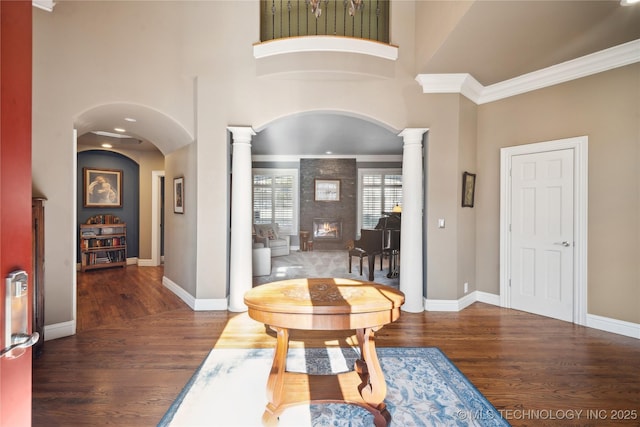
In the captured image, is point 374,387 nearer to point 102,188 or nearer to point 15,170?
point 15,170

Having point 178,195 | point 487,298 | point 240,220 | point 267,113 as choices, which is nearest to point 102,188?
point 178,195

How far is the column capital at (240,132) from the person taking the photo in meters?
4.18

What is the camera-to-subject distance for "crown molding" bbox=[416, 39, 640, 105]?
345 cm

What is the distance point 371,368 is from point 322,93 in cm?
348

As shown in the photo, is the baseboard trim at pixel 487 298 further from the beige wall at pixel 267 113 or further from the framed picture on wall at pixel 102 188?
the framed picture on wall at pixel 102 188

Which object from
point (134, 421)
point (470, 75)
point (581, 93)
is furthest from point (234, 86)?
point (581, 93)

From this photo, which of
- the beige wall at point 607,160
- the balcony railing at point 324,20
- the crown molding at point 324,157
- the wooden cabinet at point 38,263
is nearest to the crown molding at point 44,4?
the wooden cabinet at point 38,263

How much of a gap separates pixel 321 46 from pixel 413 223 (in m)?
2.55

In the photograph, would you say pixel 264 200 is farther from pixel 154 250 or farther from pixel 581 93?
pixel 581 93

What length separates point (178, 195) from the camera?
4.80m

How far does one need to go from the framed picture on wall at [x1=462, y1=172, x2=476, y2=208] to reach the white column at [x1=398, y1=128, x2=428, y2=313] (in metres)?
0.62

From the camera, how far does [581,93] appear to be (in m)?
3.77

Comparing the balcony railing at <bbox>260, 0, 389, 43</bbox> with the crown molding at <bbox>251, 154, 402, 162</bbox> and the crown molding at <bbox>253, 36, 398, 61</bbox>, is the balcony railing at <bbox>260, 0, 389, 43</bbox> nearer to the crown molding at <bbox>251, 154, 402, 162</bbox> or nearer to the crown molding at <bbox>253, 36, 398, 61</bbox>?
the crown molding at <bbox>253, 36, 398, 61</bbox>

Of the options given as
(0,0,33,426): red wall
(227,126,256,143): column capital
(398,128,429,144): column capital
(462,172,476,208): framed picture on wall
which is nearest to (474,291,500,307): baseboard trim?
(462,172,476,208): framed picture on wall
